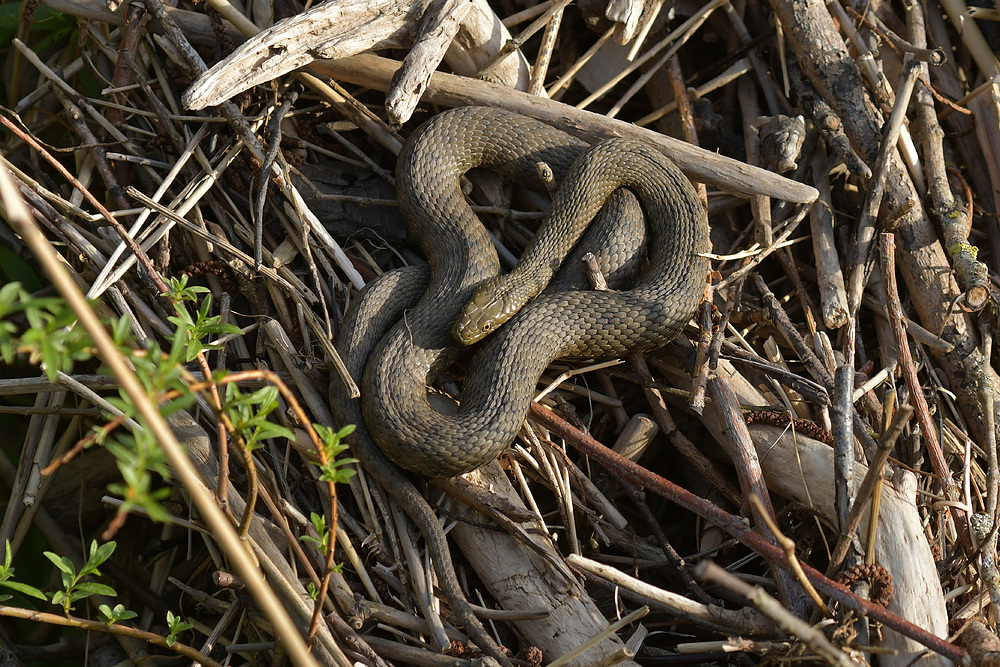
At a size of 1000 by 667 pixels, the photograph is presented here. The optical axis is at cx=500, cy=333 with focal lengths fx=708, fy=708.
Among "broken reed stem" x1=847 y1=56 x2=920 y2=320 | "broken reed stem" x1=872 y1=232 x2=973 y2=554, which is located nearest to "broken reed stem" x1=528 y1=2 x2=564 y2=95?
"broken reed stem" x1=847 y1=56 x2=920 y2=320

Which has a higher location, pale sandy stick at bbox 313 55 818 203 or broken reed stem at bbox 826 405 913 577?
pale sandy stick at bbox 313 55 818 203

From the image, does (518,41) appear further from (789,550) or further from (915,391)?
(789,550)

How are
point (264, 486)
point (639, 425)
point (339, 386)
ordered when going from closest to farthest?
point (264, 486) → point (339, 386) → point (639, 425)

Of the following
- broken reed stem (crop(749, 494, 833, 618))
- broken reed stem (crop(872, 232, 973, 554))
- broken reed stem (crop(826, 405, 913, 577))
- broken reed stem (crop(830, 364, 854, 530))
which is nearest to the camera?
broken reed stem (crop(749, 494, 833, 618))

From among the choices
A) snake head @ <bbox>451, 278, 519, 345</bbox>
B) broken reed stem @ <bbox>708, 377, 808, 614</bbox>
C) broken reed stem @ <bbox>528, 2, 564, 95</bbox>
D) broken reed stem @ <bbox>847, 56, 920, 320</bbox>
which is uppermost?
broken reed stem @ <bbox>528, 2, 564, 95</bbox>

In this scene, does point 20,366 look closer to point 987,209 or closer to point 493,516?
point 493,516

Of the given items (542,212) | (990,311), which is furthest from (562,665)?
(990,311)

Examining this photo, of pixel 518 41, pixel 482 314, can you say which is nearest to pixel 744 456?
pixel 482 314

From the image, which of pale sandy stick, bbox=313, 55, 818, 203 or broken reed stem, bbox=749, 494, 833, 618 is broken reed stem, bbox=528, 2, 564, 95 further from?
broken reed stem, bbox=749, 494, 833, 618
